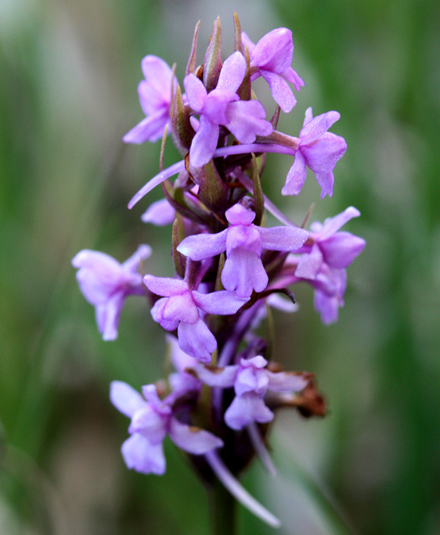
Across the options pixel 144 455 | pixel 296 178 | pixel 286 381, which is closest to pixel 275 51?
pixel 296 178

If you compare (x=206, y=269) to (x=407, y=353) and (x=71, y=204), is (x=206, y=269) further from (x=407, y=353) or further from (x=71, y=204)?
(x=71, y=204)

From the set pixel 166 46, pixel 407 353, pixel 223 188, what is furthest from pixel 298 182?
pixel 166 46

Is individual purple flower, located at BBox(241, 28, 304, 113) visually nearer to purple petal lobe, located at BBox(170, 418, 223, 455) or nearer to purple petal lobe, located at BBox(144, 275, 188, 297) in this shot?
purple petal lobe, located at BBox(144, 275, 188, 297)

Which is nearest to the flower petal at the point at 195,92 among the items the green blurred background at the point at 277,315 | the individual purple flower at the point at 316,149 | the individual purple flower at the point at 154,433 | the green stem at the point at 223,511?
the individual purple flower at the point at 316,149

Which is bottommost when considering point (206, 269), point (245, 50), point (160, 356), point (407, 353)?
point (160, 356)

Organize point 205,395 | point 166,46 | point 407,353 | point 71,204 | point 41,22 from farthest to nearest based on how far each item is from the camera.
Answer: point 71,204, point 41,22, point 166,46, point 407,353, point 205,395

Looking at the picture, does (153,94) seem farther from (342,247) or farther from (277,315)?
(277,315)

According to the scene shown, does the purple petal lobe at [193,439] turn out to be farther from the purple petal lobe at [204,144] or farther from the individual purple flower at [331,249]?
the purple petal lobe at [204,144]
